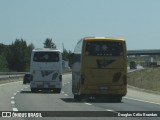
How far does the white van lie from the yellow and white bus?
40.1 feet

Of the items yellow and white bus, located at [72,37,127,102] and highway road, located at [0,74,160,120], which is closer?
highway road, located at [0,74,160,120]

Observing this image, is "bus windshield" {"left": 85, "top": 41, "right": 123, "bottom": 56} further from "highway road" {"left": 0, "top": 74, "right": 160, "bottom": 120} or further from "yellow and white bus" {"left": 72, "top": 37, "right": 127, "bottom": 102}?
"highway road" {"left": 0, "top": 74, "right": 160, "bottom": 120}

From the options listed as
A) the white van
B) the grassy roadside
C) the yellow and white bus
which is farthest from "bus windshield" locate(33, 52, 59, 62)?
the yellow and white bus

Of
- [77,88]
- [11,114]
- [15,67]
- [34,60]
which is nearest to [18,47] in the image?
[15,67]

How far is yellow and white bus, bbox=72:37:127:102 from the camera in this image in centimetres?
2955

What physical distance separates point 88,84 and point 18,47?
102834mm

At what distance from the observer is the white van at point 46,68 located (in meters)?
41.9

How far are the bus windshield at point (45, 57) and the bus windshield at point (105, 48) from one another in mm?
12627

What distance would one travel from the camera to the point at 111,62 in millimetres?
29797

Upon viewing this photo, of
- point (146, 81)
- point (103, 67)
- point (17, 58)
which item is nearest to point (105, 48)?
point (103, 67)

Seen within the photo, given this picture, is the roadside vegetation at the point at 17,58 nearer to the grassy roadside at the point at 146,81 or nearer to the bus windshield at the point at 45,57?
the grassy roadside at the point at 146,81

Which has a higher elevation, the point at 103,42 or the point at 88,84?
the point at 103,42

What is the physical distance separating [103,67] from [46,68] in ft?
42.3

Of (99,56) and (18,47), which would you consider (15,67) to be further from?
(99,56)
